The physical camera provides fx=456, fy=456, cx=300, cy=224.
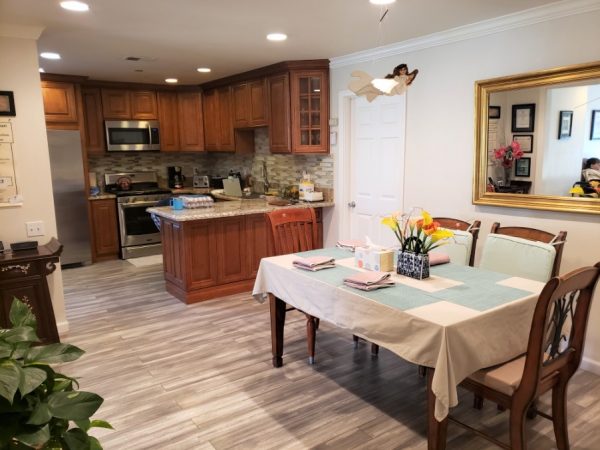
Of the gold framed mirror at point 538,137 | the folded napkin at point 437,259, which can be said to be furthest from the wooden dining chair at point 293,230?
the gold framed mirror at point 538,137

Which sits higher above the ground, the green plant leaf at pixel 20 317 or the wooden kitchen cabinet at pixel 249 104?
the wooden kitchen cabinet at pixel 249 104

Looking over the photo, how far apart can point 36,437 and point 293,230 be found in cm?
256

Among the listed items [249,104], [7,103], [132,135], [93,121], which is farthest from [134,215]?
[7,103]

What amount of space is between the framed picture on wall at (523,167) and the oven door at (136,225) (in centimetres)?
476

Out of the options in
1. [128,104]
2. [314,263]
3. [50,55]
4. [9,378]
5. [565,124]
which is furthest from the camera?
[128,104]

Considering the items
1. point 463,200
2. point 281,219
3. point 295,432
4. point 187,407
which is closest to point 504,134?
point 463,200

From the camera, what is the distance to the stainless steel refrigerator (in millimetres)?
5555

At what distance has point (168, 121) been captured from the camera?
21.9 ft

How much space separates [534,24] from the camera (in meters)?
3.14

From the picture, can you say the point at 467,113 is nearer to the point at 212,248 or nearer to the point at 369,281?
the point at 369,281

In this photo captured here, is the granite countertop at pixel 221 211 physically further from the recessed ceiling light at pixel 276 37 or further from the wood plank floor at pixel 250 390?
the recessed ceiling light at pixel 276 37

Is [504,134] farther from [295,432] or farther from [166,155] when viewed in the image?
[166,155]

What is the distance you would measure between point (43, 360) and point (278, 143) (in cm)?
434

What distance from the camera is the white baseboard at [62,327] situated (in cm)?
371
